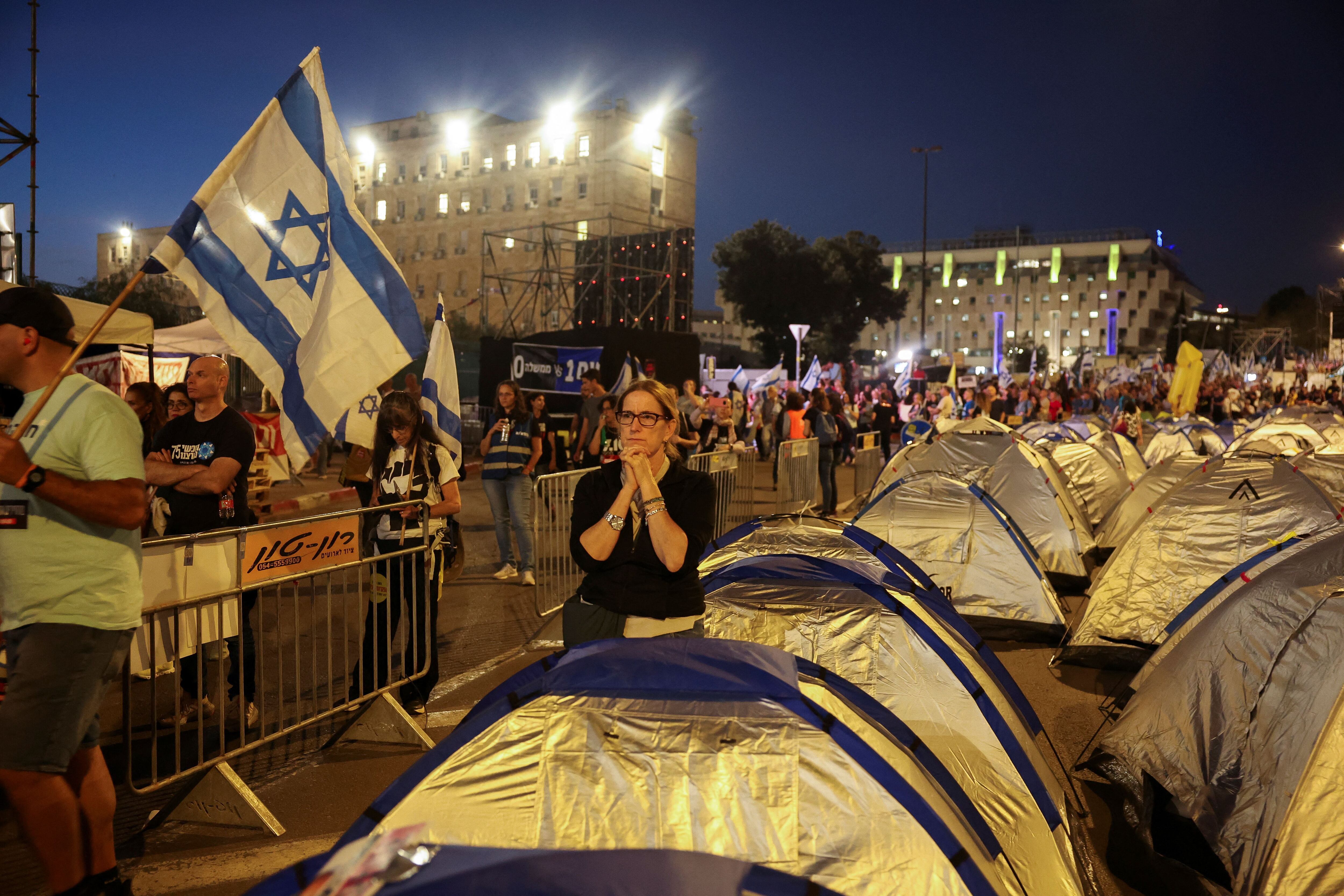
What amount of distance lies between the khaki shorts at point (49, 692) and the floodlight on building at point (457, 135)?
67599mm

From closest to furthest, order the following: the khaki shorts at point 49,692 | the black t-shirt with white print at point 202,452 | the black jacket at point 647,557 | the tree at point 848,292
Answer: the khaki shorts at point 49,692 → the black jacket at point 647,557 → the black t-shirt with white print at point 202,452 → the tree at point 848,292

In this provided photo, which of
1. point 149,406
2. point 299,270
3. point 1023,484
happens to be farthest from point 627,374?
point 299,270

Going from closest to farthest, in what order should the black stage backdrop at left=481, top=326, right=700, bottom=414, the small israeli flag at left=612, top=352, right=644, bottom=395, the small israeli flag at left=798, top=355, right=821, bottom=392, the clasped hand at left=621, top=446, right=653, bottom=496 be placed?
the clasped hand at left=621, top=446, right=653, bottom=496, the small israeli flag at left=612, top=352, right=644, bottom=395, the black stage backdrop at left=481, top=326, right=700, bottom=414, the small israeli flag at left=798, top=355, right=821, bottom=392

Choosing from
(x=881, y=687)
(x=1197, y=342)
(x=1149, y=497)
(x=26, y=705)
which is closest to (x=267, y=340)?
(x=26, y=705)

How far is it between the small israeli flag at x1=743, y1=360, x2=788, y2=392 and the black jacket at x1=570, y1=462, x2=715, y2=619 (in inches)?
1046

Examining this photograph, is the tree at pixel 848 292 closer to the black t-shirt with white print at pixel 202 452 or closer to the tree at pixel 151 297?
the tree at pixel 151 297

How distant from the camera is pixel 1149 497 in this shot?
10.6 metres

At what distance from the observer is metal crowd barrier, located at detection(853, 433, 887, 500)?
1641 cm

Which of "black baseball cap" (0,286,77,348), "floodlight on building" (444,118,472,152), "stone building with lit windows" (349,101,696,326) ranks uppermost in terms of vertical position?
"floodlight on building" (444,118,472,152)

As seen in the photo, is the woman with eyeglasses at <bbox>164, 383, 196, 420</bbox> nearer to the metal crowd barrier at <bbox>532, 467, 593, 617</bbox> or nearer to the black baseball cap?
the metal crowd barrier at <bbox>532, 467, 593, 617</bbox>

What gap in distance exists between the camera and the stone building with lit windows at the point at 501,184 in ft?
196

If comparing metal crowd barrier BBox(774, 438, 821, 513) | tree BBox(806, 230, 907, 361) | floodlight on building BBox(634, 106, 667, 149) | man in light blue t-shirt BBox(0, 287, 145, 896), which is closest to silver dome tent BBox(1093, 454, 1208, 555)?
metal crowd barrier BBox(774, 438, 821, 513)

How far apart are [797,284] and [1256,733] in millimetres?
59587

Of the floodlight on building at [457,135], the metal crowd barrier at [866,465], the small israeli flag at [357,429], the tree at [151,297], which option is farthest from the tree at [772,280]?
the small israeli flag at [357,429]
